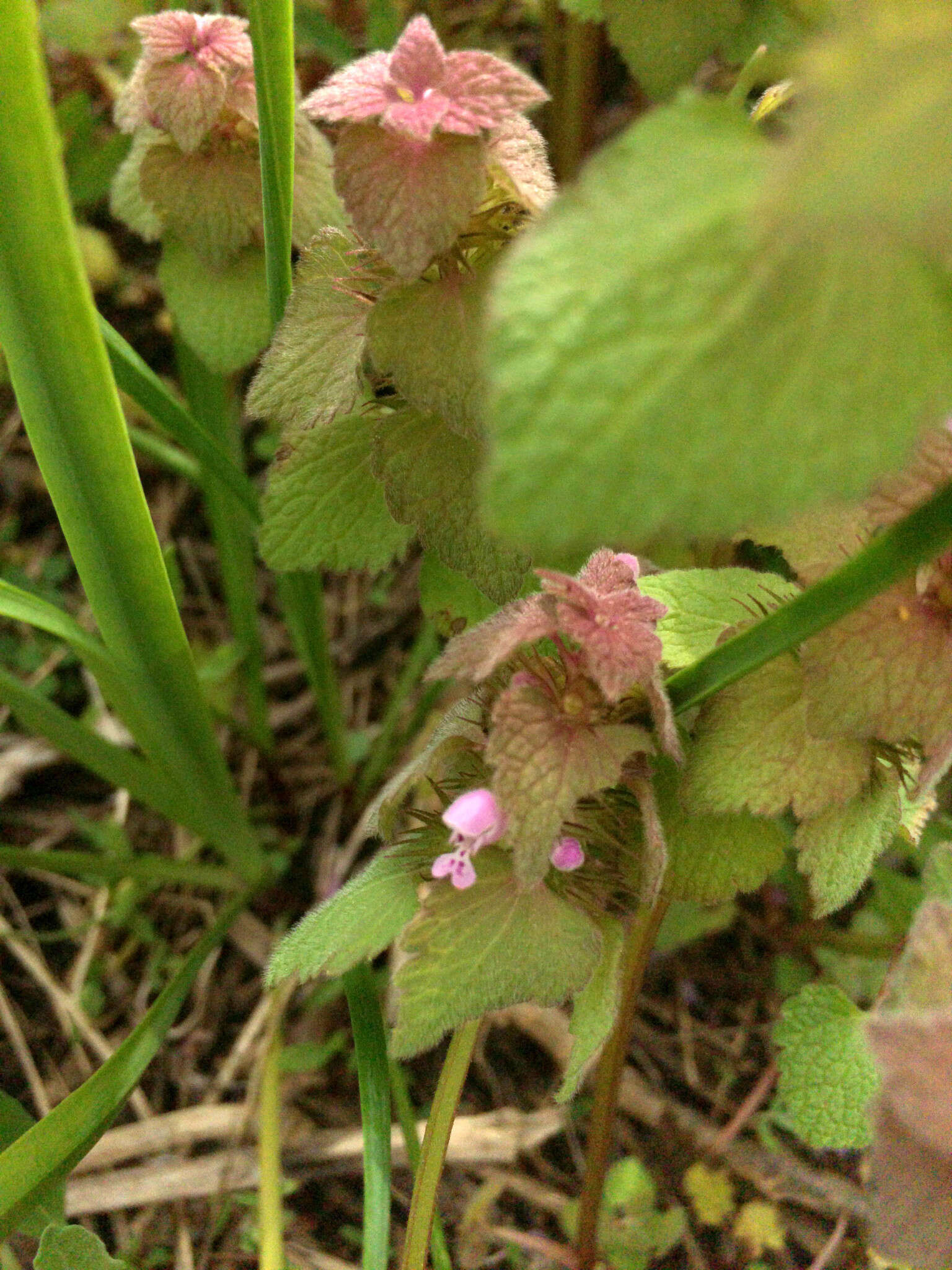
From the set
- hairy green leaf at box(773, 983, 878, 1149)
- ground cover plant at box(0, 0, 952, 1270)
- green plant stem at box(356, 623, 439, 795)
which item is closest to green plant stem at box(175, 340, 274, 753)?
ground cover plant at box(0, 0, 952, 1270)

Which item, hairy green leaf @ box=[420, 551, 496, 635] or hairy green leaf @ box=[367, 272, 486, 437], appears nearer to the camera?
hairy green leaf @ box=[367, 272, 486, 437]

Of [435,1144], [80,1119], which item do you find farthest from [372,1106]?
[80,1119]

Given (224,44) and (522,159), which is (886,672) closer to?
(522,159)

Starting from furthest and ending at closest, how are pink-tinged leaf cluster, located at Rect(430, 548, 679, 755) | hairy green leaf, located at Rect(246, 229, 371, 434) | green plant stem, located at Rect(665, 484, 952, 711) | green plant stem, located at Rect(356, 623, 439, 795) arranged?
green plant stem, located at Rect(356, 623, 439, 795) → hairy green leaf, located at Rect(246, 229, 371, 434) → pink-tinged leaf cluster, located at Rect(430, 548, 679, 755) → green plant stem, located at Rect(665, 484, 952, 711)

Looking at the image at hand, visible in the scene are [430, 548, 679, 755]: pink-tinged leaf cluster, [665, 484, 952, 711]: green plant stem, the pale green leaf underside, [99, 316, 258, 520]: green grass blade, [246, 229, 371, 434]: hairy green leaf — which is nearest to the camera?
the pale green leaf underside

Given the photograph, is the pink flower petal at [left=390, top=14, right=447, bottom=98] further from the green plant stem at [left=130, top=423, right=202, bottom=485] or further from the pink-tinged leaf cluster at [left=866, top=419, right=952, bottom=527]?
the green plant stem at [left=130, top=423, right=202, bottom=485]

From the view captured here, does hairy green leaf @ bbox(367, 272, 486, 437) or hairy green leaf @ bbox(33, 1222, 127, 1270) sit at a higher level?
hairy green leaf @ bbox(367, 272, 486, 437)

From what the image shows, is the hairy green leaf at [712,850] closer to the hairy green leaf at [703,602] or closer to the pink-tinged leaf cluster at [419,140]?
the hairy green leaf at [703,602]

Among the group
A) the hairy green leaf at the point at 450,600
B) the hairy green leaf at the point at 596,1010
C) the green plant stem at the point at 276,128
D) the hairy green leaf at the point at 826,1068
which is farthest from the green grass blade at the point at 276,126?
the hairy green leaf at the point at 826,1068
